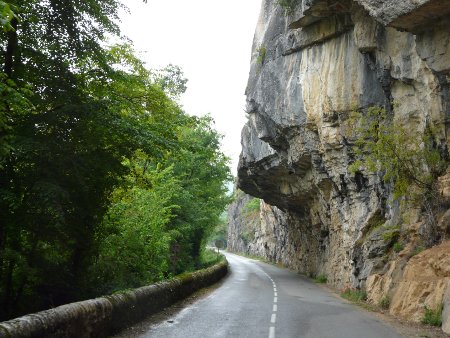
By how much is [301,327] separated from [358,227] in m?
12.7

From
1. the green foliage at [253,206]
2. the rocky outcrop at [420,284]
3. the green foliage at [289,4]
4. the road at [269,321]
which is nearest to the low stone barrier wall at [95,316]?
the road at [269,321]

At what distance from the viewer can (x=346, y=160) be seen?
21.8 m

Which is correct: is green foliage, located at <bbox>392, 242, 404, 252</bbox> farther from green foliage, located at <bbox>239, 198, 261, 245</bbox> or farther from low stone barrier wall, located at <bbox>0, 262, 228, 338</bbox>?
green foliage, located at <bbox>239, 198, 261, 245</bbox>

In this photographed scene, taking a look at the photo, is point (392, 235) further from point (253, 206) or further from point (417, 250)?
point (253, 206)

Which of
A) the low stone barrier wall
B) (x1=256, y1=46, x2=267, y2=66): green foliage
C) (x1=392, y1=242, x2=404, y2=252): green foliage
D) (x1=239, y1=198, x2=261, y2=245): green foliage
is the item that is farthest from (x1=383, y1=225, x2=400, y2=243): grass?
(x1=239, y1=198, x2=261, y2=245): green foliage

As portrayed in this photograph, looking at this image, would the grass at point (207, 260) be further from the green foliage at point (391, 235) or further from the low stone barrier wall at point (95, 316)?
the low stone barrier wall at point (95, 316)

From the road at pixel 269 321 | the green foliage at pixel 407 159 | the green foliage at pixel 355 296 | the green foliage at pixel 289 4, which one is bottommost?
the road at pixel 269 321

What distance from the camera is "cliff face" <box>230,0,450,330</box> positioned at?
14011mm

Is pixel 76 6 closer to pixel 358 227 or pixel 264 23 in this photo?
pixel 358 227

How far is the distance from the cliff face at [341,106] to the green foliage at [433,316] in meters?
3.17

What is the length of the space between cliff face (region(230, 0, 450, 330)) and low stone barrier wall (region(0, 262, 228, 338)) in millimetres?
8855

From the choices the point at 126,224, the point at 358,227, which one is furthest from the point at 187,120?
the point at 358,227

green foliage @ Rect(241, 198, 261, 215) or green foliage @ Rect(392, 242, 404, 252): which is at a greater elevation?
green foliage @ Rect(241, 198, 261, 215)

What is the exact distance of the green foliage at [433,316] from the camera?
35.1 feet
